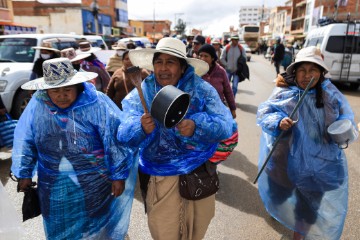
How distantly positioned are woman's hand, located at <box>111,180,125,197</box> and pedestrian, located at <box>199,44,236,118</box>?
232cm

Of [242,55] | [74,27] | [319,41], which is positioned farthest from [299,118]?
[74,27]

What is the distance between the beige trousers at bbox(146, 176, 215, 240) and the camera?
6.47ft

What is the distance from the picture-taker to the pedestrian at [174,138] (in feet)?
5.75

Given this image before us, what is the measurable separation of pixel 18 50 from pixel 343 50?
9.47 meters

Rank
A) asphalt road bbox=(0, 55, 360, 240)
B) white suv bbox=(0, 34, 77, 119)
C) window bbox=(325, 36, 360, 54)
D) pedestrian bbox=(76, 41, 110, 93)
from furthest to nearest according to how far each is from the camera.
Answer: window bbox=(325, 36, 360, 54) → white suv bbox=(0, 34, 77, 119) → pedestrian bbox=(76, 41, 110, 93) → asphalt road bbox=(0, 55, 360, 240)

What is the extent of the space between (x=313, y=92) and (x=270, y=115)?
1.19ft

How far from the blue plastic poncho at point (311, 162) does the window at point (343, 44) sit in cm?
866

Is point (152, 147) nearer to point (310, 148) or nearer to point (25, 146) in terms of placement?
point (25, 146)

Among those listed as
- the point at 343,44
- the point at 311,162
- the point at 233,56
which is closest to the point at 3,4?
the point at 233,56

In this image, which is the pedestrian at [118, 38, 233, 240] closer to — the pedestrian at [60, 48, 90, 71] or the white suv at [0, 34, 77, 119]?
the pedestrian at [60, 48, 90, 71]

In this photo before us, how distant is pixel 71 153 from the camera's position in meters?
1.91

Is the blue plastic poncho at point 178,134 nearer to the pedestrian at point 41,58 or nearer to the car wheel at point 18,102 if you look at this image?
the pedestrian at point 41,58

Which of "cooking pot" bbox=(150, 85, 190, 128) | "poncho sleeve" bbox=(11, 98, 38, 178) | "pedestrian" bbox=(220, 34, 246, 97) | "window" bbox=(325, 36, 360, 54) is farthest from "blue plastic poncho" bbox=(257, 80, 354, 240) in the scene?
"window" bbox=(325, 36, 360, 54)

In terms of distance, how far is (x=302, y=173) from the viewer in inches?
91.0
